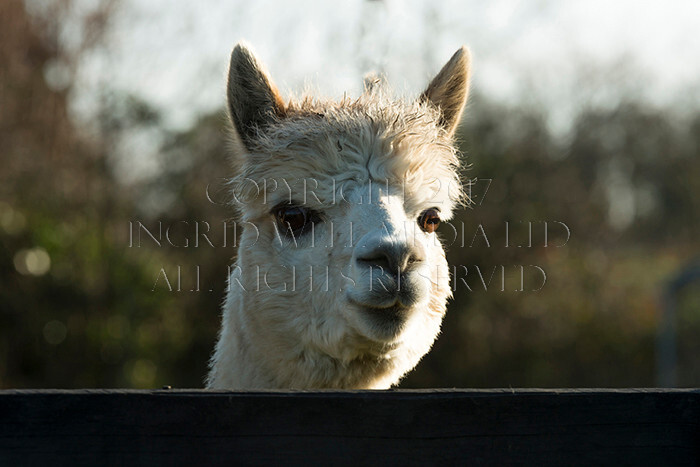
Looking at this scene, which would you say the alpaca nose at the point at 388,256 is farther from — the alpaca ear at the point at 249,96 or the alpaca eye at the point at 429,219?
the alpaca ear at the point at 249,96

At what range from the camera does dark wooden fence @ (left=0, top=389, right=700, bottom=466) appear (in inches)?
62.9

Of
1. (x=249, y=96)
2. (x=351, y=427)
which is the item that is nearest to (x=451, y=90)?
(x=249, y=96)

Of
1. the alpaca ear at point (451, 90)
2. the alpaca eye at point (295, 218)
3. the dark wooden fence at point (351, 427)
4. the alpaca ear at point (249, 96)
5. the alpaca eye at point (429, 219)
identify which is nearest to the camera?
the dark wooden fence at point (351, 427)

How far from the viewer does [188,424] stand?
1.64 m

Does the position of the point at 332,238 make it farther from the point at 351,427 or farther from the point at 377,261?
the point at 351,427

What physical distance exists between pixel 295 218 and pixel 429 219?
66 centimetres

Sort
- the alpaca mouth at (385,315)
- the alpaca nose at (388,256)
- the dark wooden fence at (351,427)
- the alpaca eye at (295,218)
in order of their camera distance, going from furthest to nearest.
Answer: the alpaca eye at (295,218), the alpaca mouth at (385,315), the alpaca nose at (388,256), the dark wooden fence at (351,427)

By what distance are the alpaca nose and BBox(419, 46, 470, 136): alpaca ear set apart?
55.5 inches

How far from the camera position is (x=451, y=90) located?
12.5 ft

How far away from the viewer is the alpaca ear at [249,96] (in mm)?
3438

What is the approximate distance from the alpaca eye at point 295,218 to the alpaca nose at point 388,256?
0.59m

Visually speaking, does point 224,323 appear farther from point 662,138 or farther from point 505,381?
point 662,138

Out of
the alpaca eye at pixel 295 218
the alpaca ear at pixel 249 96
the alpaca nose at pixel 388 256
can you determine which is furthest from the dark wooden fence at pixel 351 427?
the alpaca ear at pixel 249 96

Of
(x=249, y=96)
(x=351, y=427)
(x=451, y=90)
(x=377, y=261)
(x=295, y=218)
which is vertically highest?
(x=451, y=90)
